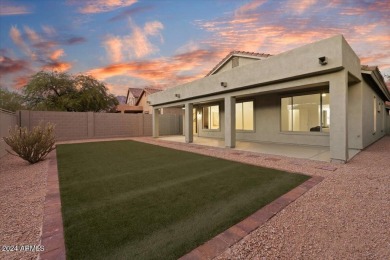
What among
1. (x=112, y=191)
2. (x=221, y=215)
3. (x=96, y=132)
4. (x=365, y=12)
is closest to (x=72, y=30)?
(x=96, y=132)

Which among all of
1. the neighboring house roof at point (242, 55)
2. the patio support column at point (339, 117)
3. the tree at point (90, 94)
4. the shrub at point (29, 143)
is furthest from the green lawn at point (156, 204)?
the tree at point (90, 94)

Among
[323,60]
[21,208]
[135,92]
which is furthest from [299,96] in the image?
[135,92]

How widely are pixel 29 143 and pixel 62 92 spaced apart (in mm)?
20387

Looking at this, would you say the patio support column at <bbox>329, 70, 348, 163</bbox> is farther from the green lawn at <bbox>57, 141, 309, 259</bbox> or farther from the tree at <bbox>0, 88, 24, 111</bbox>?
the tree at <bbox>0, 88, 24, 111</bbox>

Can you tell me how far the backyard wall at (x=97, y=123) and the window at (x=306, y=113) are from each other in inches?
520

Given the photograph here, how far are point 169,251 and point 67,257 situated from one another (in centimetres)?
112

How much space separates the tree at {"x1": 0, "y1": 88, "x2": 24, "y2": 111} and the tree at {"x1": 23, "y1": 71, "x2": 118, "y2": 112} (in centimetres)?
374

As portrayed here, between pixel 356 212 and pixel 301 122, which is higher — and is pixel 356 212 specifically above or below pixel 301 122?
below

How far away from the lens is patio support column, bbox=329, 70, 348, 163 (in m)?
6.15

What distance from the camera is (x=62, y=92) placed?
23.7m

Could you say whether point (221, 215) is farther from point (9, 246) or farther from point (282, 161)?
point (282, 161)

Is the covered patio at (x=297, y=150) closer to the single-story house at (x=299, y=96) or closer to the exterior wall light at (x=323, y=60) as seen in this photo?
the single-story house at (x=299, y=96)

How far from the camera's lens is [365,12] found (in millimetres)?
10320

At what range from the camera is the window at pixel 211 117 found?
16516 millimetres
